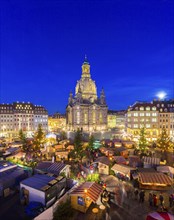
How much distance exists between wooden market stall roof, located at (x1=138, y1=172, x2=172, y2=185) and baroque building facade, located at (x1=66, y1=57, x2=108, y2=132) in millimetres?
87946

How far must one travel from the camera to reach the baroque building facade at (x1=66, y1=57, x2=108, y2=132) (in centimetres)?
11581

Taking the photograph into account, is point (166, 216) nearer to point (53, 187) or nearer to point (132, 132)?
point (53, 187)

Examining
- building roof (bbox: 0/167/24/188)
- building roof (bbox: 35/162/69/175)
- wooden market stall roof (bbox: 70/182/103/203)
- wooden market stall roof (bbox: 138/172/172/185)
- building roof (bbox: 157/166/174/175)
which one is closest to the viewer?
wooden market stall roof (bbox: 70/182/103/203)

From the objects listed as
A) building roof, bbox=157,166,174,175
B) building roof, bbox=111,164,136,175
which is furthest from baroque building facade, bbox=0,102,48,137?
building roof, bbox=157,166,174,175

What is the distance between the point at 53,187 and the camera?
19.9 m

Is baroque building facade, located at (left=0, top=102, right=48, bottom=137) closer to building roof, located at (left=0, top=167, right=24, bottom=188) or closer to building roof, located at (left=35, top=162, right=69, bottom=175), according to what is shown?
building roof, located at (left=35, top=162, right=69, bottom=175)

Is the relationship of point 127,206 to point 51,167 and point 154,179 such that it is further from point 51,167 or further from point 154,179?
point 51,167

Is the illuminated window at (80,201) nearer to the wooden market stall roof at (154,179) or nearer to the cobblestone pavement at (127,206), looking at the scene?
the cobblestone pavement at (127,206)

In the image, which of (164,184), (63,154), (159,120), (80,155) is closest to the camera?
(164,184)

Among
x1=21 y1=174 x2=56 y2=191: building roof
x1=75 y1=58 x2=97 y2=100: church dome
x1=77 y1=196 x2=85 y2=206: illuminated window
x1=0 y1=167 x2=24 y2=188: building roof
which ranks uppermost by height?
x1=75 y1=58 x2=97 y2=100: church dome

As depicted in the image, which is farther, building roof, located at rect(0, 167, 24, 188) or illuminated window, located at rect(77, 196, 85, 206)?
building roof, located at rect(0, 167, 24, 188)

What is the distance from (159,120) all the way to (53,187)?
6846cm

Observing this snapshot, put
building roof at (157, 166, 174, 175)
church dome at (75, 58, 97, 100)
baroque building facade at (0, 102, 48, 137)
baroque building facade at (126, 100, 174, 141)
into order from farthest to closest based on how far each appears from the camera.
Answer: church dome at (75, 58, 97, 100) < baroque building facade at (0, 102, 48, 137) < baroque building facade at (126, 100, 174, 141) < building roof at (157, 166, 174, 175)

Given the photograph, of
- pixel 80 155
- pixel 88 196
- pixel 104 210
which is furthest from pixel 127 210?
pixel 80 155
